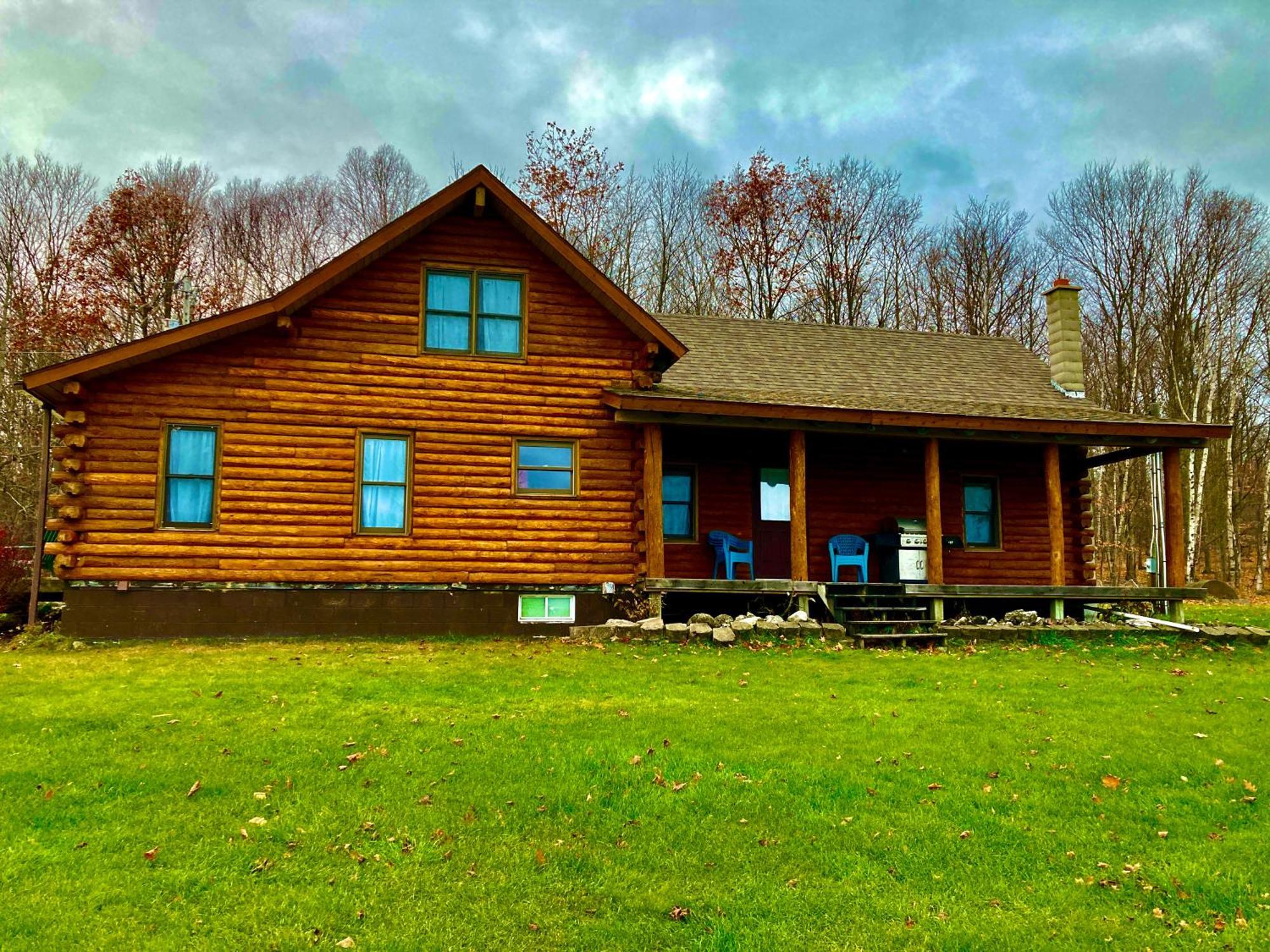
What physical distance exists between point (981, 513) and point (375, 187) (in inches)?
1201

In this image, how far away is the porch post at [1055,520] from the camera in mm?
15633

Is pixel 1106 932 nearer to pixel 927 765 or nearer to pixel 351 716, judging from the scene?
pixel 927 765

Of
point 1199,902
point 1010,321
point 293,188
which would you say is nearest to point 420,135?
point 293,188

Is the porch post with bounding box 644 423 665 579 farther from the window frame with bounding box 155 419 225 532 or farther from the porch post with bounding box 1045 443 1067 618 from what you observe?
the porch post with bounding box 1045 443 1067 618

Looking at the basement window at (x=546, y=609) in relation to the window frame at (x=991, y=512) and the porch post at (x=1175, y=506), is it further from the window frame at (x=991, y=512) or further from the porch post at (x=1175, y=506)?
the porch post at (x=1175, y=506)

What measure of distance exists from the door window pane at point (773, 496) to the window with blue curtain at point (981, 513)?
155 inches

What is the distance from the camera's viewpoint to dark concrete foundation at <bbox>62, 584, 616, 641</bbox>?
1311cm

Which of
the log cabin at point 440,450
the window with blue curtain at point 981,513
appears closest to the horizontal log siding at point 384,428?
the log cabin at point 440,450

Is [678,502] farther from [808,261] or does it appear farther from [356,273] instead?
Answer: [808,261]

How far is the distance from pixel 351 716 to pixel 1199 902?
6.63 meters

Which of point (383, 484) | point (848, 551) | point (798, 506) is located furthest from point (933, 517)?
point (383, 484)

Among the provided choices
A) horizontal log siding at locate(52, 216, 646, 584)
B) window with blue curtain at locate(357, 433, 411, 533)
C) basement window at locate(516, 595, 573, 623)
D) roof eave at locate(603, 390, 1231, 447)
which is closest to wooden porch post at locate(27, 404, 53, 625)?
horizontal log siding at locate(52, 216, 646, 584)

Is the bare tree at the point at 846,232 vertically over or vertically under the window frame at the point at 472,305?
over

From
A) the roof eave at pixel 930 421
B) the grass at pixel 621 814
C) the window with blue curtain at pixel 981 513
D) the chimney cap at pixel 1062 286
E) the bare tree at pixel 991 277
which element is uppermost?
the bare tree at pixel 991 277
